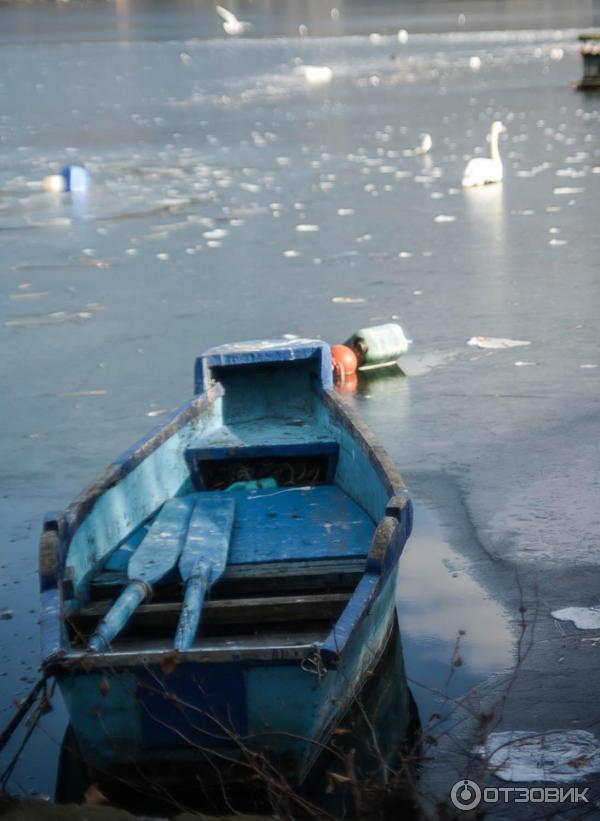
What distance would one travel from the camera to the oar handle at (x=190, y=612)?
5.64 meters

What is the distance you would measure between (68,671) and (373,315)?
28.4 feet

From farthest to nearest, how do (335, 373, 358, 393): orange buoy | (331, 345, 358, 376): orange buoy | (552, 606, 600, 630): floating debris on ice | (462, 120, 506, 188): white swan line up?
1. (462, 120, 506, 188): white swan
2. (331, 345, 358, 376): orange buoy
3. (335, 373, 358, 393): orange buoy
4. (552, 606, 600, 630): floating debris on ice

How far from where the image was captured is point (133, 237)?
18.8 m

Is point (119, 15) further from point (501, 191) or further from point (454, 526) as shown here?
point (454, 526)

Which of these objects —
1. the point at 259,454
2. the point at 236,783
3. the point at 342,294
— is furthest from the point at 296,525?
the point at 342,294

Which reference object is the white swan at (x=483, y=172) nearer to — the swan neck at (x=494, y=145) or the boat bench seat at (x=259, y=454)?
the swan neck at (x=494, y=145)

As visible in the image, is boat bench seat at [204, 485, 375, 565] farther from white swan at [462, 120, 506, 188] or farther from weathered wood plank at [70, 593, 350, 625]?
white swan at [462, 120, 506, 188]

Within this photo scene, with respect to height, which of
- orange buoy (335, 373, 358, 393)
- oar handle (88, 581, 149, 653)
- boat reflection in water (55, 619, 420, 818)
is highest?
orange buoy (335, 373, 358, 393)

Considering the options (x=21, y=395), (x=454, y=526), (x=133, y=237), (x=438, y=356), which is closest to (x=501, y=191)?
(x=133, y=237)

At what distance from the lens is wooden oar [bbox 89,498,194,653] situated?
231 inches

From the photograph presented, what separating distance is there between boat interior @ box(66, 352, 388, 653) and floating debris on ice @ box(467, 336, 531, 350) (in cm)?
328

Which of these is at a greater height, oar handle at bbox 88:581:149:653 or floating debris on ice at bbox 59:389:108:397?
floating debris on ice at bbox 59:389:108:397

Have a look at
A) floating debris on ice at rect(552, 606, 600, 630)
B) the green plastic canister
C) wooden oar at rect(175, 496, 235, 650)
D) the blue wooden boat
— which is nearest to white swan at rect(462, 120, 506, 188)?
the green plastic canister

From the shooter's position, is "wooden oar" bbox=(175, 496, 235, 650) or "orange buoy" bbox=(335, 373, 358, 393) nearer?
"wooden oar" bbox=(175, 496, 235, 650)
